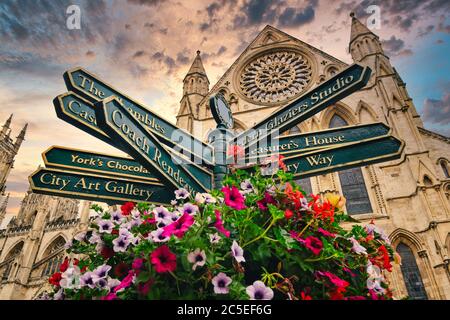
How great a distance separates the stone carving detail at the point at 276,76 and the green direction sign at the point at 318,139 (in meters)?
12.8

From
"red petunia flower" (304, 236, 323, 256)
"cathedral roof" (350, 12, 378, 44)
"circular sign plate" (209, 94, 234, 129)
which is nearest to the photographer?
"red petunia flower" (304, 236, 323, 256)

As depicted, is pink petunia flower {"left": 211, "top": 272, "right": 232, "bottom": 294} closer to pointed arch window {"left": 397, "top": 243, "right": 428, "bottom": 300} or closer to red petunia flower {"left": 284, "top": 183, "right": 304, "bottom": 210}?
red petunia flower {"left": 284, "top": 183, "right": 304, "bottom": 210}

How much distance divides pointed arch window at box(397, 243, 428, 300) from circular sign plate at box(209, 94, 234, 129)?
906 centimetres

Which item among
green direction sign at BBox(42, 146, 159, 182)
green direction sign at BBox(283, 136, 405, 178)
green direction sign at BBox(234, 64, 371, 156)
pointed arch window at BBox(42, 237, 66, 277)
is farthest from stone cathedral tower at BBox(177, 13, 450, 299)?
pointed arch window at BBox(42, 237, 66, 277)

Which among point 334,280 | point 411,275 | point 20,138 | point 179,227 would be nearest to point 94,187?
point 179,227

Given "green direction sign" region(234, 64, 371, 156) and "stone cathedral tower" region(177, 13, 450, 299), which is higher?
"stone cathedral tower" region(177, 13, 450, 299)

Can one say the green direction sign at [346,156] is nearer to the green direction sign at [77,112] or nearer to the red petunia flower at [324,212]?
the red petunia flower at [324,212]

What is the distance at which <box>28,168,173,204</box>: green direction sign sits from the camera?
1.98 meters

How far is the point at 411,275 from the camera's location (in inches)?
354

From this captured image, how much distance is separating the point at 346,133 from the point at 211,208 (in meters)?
1.89

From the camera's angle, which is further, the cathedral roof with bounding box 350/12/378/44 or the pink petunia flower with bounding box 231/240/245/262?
the cathedral roof with bounding box 350/12/378/44

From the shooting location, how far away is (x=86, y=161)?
222cm

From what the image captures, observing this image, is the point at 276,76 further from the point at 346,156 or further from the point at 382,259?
the point at 382,259

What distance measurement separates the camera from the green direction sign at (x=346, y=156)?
2312 millimetres
